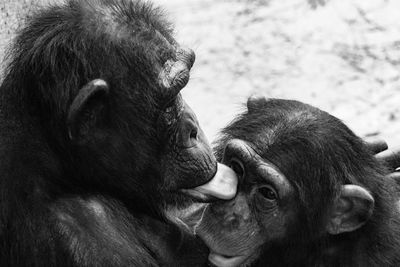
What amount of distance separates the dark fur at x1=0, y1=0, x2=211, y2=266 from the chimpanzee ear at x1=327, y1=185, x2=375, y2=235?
1124 millimetres

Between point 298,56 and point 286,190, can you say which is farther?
point 298,56

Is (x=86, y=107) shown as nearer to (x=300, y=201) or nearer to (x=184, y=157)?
(x=184, y=157)

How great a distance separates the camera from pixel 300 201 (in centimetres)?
611

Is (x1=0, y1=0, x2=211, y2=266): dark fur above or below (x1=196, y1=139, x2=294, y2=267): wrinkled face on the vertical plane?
above

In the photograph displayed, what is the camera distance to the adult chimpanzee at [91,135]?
5.38 m

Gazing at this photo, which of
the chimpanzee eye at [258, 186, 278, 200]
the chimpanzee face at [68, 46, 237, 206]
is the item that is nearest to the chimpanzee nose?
the chimpanzee eye at [258, 186, 278, 200]

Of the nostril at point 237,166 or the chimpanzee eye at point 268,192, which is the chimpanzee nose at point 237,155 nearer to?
the nostril at point 237,166

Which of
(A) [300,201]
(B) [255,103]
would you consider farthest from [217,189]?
(B) [255,103]

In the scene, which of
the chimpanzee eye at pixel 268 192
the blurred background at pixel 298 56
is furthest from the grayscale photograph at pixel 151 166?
the blurred background at pixel 298 56

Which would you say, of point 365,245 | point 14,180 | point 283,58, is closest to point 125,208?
point 14,180

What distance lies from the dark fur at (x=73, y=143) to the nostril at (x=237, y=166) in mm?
623

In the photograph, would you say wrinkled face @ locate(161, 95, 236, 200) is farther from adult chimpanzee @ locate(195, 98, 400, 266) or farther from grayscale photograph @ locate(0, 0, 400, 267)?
adult chimpanzee @ locate(195, 98, 400, 266)

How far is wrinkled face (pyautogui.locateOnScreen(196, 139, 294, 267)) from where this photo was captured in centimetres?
600

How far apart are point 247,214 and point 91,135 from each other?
3.85ft
